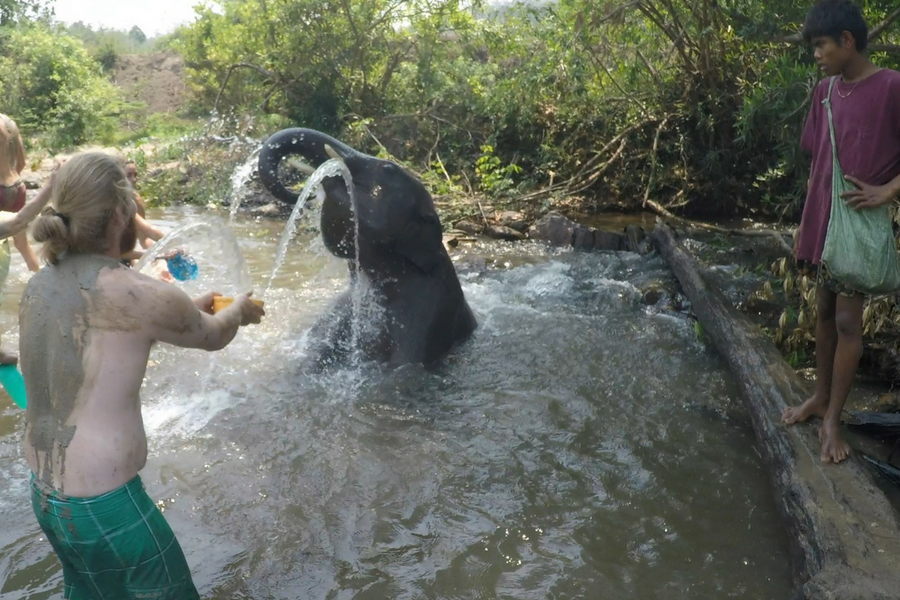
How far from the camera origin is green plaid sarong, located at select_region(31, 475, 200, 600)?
232 cm

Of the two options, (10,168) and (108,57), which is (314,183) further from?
(108,57)

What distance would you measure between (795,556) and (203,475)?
2.58 metres

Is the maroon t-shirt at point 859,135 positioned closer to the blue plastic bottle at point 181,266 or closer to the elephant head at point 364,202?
the elephant head at point 364,202

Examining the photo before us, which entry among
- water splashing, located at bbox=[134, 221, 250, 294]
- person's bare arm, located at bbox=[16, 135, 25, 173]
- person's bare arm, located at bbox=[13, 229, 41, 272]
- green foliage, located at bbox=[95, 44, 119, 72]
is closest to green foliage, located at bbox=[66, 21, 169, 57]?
green foliage, located at bbox=[95, 44, 119, 72]

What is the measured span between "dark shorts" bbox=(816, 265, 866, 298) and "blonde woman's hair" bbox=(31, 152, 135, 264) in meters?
2.84

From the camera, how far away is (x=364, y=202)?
15.9 feet

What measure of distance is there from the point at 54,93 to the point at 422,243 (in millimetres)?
15627

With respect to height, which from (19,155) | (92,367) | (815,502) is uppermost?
(19,155)

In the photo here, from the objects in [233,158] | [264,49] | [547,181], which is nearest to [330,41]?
[264,49]

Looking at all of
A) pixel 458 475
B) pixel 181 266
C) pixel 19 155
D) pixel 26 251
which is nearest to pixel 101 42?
pixel 26 251

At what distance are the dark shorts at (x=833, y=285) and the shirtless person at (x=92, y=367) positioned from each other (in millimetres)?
2643

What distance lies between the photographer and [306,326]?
6109 mm

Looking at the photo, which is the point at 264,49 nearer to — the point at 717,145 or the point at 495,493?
the point at 717,145

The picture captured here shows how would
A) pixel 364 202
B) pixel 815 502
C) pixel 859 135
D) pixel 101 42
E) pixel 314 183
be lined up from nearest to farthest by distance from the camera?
pixel 815 502
pixel 859 135
pixel 314 183
pixel 364 202
pixel 101 42
